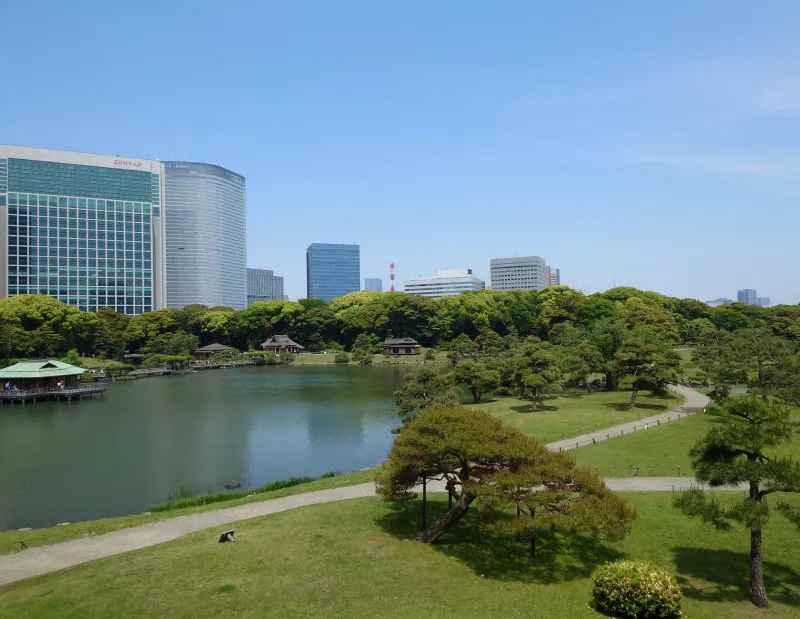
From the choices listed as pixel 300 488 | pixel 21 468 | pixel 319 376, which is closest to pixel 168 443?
pixel 21 468

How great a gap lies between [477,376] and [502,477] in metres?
26.7

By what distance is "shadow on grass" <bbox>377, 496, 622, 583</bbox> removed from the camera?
12.4 m

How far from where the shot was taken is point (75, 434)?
3322 cm

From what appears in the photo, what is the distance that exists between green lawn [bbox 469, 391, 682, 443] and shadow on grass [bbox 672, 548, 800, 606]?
1158 centimetres

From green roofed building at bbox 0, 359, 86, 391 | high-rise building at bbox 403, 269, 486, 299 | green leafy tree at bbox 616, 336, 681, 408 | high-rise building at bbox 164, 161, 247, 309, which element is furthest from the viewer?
high-rise building at bbox 403, 269, 486, 299

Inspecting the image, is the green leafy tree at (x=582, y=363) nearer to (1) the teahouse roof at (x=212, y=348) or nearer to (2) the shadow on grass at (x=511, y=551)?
(2) the shadow on grass at (x=511, y=551)

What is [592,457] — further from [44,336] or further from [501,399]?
[44,336]

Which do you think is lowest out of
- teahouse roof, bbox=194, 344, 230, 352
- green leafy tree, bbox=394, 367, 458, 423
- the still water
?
the still water

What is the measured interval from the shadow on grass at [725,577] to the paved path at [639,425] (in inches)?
309

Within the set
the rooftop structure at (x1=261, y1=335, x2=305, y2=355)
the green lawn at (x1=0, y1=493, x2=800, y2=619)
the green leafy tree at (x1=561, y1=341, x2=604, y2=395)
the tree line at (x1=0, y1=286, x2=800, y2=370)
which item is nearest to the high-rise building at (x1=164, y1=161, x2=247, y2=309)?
the tree line at (x1=0, y1=286, x2=800, y2=370)

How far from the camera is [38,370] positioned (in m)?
49.1

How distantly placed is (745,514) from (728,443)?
1513mm

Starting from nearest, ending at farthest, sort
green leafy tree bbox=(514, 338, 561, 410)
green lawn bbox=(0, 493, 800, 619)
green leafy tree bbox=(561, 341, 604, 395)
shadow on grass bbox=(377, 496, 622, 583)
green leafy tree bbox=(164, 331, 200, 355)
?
green lawn bbox=(0, 493, 800, 619), shadow on grass bbox=(377, 496, 622, 583), green leafy tree bbox=(514, 338, 561, 410), green leafy tree bbox=(561, 341, 604, 395), green leafy tree bbox=(164, 331, 200, 355)

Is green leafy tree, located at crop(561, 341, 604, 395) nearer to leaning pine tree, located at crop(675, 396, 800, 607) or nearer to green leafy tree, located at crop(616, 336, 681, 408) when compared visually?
green leafy tree, located at crop(616, 336, 681, 408)
